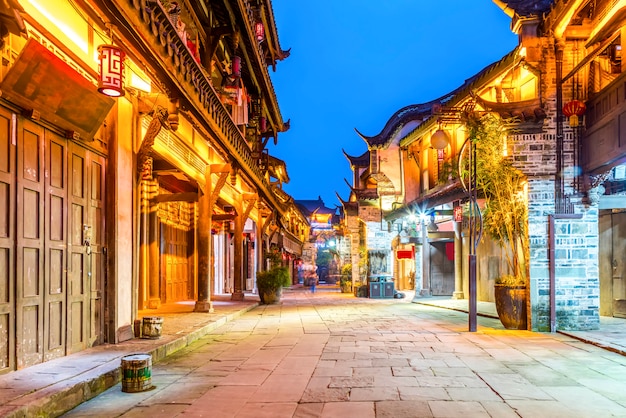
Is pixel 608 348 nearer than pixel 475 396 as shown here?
No

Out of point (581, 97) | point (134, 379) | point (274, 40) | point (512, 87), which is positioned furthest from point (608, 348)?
point (274, 40)

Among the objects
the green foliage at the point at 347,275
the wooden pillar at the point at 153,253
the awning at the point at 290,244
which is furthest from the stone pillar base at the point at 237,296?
the awning at the point at 290,244

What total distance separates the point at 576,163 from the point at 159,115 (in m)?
7.69

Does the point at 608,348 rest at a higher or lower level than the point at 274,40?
lower

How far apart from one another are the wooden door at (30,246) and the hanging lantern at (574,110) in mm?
9011

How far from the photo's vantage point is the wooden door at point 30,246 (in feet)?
19.1

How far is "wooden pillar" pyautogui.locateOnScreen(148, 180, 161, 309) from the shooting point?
14688 millimetres

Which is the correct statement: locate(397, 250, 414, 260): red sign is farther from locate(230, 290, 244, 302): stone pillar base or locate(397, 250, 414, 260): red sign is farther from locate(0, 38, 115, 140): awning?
locate(0, 38, 115, 140): awning

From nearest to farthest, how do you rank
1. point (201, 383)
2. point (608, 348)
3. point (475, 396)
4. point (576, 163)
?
point (475, 396), point (201, 383), point (608, 348), point (576, 163)

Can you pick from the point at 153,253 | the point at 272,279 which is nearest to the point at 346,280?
the point at 272,279

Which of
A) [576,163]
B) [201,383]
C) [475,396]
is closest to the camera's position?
[475,396]

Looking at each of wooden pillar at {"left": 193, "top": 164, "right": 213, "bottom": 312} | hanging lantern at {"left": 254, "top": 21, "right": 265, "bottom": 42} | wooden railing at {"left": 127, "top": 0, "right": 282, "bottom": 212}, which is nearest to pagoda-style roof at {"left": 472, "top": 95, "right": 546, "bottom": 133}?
wooden railing at {"left": 127, "top": 0, "right": 282, "bottom": 212}

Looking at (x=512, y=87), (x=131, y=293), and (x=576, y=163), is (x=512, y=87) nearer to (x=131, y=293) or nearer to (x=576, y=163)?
(x=576, y=163)

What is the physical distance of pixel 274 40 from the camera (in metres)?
22.9
